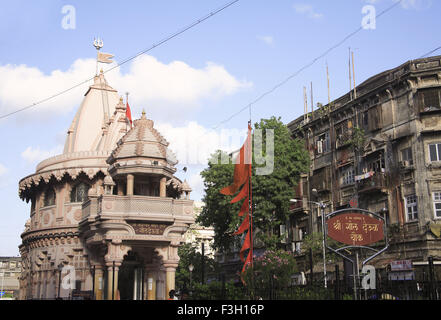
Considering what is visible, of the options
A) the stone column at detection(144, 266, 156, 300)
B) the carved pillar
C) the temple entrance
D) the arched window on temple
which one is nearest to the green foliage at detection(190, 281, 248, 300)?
the carved pillar

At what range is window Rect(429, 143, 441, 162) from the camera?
113 feet

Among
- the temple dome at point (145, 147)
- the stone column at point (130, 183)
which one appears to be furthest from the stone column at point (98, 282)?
the temple dome at point (145, 147)

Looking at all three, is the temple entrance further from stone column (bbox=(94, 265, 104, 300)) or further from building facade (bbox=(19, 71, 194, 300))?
stone column (bbox=(94, 265, 104, 300))

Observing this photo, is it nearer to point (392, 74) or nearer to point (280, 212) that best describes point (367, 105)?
point (392, 74)

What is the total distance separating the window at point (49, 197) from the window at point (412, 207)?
77.9 ft

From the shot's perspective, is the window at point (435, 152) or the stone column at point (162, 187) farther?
the window at point (435, 152)

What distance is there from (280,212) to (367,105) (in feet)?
33.9

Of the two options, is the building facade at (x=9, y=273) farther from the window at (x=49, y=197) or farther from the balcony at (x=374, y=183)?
the balcony at (x=374, y=183)

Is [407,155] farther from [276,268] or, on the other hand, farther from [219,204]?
[219,204]

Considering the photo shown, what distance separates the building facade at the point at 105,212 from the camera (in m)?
27.3

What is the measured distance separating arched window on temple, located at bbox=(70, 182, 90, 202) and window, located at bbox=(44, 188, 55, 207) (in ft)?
5.40

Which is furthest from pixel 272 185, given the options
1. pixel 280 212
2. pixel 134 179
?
pixel 134 179

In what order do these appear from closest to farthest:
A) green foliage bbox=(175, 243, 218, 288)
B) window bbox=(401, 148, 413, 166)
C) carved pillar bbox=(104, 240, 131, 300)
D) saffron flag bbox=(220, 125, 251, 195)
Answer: saffron flag bbox=(220, 125, 251, 195) < carved pillar bbox=(104, 240, 131, 300) < window bbox=(401, 148, 413, 166) < green foliage bbox=(175, 243, 218, 288)
